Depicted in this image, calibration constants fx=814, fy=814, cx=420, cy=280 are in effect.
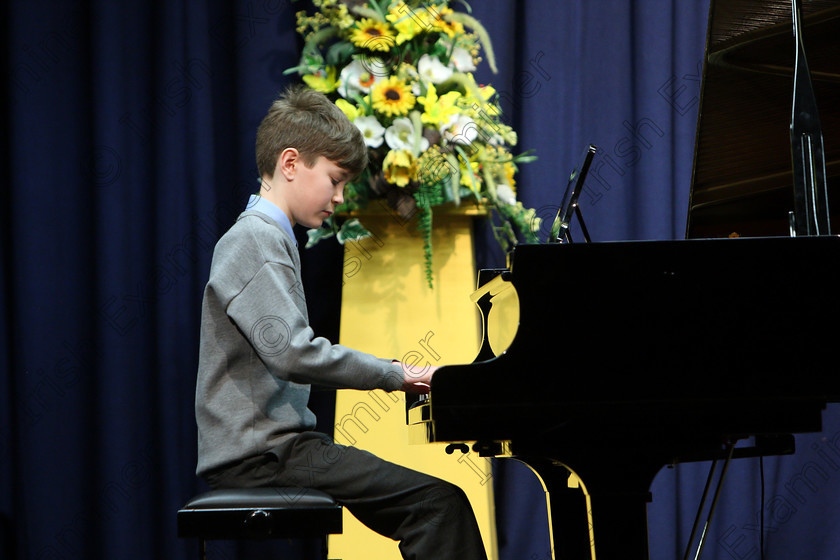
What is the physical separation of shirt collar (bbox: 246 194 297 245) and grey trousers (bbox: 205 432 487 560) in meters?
0.50

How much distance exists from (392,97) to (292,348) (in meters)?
1.01

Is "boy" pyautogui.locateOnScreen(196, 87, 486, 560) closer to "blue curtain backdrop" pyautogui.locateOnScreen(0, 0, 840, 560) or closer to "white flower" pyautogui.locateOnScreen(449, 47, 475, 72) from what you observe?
"white flower" pyautogui.locateOnScreen(449, 47, 475, 72)

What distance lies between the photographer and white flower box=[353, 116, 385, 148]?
93.6 inches

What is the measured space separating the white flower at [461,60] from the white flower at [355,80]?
26 centimetres

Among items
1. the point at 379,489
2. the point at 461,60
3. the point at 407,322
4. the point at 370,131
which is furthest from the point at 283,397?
the point at 461,60

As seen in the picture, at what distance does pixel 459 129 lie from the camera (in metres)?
2.43

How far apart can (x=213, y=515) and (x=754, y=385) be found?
106 centimetres

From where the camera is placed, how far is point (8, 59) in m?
2.72

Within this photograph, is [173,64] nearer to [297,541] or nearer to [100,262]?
[100,262]

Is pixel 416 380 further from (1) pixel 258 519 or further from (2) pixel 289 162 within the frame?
(2) pixel 289 162

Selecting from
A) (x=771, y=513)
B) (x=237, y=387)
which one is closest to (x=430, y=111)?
(x=237, y=387)

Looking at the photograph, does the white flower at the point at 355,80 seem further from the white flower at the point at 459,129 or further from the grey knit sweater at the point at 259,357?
the grey knit sweater at the point at 259,357

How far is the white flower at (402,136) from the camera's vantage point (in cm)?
237

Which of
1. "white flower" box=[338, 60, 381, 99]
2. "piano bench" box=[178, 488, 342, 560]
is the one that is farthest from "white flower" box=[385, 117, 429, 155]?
"piano bench" box=[178, 488, 342, 560]
